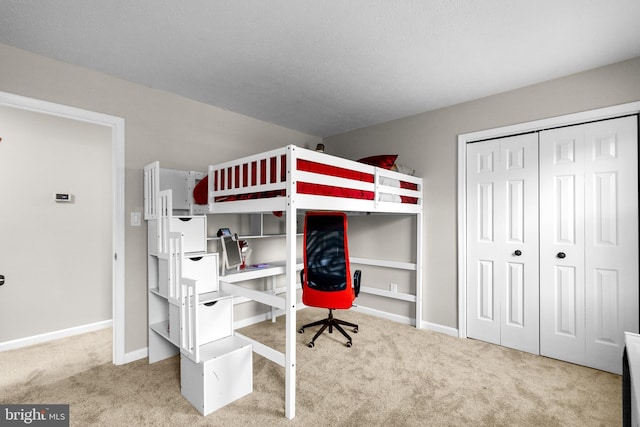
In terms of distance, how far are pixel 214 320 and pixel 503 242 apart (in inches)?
103

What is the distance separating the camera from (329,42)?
6.68 ft

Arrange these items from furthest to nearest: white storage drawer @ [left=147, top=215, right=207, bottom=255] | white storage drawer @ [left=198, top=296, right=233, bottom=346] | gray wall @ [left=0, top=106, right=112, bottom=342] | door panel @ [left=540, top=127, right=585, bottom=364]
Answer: gray wall @ [left=0, top=106, right=112, bottom=342] < door panel @ [left=540, top=127, right=585, bottom=364] < white storage drawer @ [left=147, top=215, right=207, bottom=255] < white storage drawer @ [left=198, top=296, right=233, bottom=346]

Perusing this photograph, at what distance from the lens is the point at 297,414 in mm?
1866

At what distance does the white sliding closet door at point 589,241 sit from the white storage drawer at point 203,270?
110 inches

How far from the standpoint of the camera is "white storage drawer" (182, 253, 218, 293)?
2326 millimetres

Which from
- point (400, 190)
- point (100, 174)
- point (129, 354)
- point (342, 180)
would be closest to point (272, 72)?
point (342, 180)

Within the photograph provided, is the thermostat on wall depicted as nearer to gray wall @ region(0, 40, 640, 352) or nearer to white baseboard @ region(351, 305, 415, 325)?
gray wall @ region(0, 40, 640, 352)

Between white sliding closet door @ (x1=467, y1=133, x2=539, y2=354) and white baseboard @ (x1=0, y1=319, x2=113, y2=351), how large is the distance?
393 centimetres

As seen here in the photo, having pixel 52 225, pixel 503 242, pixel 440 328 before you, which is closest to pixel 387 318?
pixel 440 328

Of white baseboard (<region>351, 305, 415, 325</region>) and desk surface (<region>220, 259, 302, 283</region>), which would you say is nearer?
desk surface (<region>220, 259, 302, 283</region>)

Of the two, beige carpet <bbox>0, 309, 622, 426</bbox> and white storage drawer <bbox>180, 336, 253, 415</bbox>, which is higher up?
white storage drawer <bbox>180, 336, 253, 415</bbox>

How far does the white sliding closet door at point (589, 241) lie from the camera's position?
7.65ft

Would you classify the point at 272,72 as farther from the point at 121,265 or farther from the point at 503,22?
the point at 121,265

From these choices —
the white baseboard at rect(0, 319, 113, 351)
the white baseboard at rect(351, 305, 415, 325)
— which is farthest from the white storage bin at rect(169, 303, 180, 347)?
the white baseboard at rect(351, 305, 415, 325)
